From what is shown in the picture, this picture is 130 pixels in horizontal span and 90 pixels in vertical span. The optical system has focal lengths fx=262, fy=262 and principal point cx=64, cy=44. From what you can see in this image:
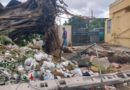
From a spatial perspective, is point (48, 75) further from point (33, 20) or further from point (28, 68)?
point (33, 20)

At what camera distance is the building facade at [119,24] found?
17109mm

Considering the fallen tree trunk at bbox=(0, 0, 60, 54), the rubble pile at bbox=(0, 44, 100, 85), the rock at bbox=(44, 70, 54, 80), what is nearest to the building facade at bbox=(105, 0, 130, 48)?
the fallen tree trunk at bbox=(0, 0, 60, 54)

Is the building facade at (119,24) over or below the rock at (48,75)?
over

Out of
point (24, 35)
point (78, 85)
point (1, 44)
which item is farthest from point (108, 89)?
point (24, 35)

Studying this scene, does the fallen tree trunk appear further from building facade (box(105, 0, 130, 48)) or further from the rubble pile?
building facade (box(105, 0, 130, 48))

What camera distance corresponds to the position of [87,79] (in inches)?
257

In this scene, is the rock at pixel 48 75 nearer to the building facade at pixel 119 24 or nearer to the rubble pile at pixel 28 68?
the rubble pile at pixel 28 68

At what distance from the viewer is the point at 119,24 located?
18.7 metres

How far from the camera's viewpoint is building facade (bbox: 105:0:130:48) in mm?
17109

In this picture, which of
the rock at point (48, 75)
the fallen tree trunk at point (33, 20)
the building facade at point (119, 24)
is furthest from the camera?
the building facade at point (119, 24)

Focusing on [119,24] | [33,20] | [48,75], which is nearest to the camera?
[48,75]

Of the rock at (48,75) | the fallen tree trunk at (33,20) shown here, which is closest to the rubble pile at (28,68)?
the rock at (48,75)

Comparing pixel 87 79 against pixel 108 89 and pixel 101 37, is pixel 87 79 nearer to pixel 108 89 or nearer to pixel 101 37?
pixel 108 89

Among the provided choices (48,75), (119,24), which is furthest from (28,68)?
(119,24)
